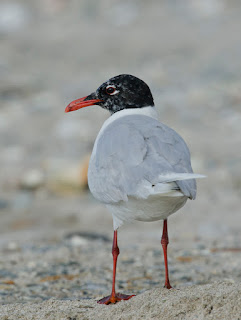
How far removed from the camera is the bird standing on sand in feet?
10.6

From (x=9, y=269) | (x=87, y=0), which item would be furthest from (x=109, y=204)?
(x=87, y=0)

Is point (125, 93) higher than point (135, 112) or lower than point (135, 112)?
higher

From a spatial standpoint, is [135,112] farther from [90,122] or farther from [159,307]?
[90,122]

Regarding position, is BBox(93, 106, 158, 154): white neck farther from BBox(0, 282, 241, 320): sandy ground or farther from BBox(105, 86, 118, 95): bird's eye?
BBox(0, 282, 241, 320): sandy ground

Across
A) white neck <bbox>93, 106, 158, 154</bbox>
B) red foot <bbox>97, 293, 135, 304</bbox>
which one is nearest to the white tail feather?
red foot <bbox>97, 293, 135, 304</bbox>

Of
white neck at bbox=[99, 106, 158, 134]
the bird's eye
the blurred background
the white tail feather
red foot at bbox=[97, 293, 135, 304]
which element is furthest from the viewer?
the blurred background

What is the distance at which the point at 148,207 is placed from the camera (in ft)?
11.2

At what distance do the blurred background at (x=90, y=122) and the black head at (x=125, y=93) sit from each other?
0.44 meters

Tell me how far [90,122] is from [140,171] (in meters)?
7.16

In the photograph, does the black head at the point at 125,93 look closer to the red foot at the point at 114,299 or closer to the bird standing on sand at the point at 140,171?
the bird standing on sand at the point at 140,171

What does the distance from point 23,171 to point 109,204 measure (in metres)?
5.06

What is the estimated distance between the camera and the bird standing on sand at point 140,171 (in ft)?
10.6

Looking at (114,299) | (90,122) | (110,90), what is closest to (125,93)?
(110,90)

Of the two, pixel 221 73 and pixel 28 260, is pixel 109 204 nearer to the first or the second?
pixel 28 260
